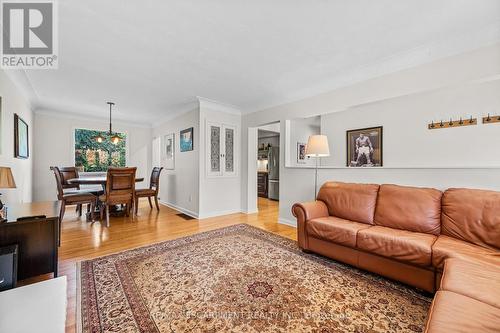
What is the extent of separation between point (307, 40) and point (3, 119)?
381 centimetres

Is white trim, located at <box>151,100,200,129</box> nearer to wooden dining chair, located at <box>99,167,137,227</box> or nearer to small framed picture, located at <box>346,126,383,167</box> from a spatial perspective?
wooden dining chair, located at <box>99,167,137,227</box>

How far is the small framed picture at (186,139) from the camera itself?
15.4 feet

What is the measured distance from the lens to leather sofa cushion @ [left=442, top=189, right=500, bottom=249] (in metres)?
1.83

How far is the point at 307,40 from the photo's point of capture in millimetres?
2312

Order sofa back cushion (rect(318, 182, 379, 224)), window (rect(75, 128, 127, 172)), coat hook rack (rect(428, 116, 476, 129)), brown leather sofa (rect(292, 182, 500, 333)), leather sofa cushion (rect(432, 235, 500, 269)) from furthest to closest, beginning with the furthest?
1. window (rect(75, 128, 127, 172))
2. sofa back cushion (rect(318, 182, 379, 224))
3. coat hook rack (rect(428, 116, 476, 129))
4. leather sofa cushion (rect(432, 235, 500, 269))
5. brown leather sofa (rect(292, 182, 500, 333))

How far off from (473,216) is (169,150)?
584 cm

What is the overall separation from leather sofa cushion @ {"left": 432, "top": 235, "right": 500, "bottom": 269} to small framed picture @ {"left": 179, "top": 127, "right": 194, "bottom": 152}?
4213 mm

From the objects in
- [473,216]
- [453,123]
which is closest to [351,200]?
[473,216]

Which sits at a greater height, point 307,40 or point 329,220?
point 307,40

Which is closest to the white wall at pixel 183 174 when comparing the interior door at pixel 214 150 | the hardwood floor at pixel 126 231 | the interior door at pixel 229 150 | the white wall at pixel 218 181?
the white wall at pixel 218 181

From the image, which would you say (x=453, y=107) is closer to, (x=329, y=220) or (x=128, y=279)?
(x=329, y=220)

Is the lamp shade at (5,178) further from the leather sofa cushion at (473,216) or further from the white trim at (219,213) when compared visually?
the leather sofa cushion at (473,216)

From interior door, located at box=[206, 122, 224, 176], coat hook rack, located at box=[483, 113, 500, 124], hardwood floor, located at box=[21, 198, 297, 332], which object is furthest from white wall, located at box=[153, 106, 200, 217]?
coat hook rack, located at box=[483, 113, 500, 124]

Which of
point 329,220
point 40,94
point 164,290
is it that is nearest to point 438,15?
point 329,220
